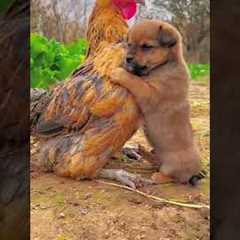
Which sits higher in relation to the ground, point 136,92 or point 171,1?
point 171,1

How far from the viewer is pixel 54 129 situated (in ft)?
5.57

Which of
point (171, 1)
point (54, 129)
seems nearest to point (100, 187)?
point (54, 129)

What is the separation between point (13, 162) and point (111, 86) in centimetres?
41

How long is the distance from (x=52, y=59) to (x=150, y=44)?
1.11 feet

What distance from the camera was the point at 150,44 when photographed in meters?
1.66

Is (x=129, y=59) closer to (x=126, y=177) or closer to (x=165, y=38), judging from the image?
(x=165, y=38)

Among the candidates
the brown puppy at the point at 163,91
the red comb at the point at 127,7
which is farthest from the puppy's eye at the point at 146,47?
the red comb at the point at 127,7

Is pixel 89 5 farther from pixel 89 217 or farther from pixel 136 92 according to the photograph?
pixel 89 217

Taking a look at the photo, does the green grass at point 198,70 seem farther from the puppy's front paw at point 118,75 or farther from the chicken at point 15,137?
the chicken at point 15,137

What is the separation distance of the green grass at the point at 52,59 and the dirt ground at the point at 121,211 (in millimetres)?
310

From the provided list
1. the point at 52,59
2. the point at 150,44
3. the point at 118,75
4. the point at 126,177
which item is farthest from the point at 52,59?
the point at 126,177

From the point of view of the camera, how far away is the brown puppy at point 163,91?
1.66m
